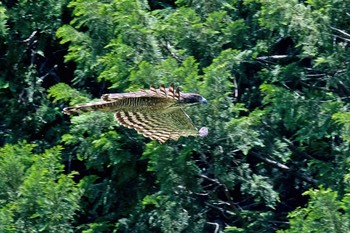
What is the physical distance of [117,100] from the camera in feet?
24.7

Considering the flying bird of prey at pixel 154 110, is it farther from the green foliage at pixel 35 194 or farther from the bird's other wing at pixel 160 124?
the green foliage at pixel 35 194

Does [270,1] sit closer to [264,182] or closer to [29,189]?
[264,182]

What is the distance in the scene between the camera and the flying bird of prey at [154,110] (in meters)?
7.49

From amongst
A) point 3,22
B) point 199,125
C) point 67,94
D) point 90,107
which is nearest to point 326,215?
point 199,125

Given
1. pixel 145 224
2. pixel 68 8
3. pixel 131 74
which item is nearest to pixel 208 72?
pixel 131 74

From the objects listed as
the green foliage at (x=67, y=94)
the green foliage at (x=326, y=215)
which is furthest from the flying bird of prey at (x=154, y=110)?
the green foliage at (x=326, y=215)

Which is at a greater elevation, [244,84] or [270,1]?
[270,1]

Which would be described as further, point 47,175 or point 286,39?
→ point 286,39

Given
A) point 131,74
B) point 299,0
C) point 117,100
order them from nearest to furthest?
point 117,100 → point 131,74 → point 299,0

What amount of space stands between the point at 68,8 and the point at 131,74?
54.5 inches

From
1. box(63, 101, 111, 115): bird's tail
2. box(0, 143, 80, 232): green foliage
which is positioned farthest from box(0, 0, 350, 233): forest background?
box(63, 101, 111, 115): bird's tail

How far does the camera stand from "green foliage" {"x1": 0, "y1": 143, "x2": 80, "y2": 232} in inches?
313

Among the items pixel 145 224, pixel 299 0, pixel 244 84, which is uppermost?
pixel 299 0

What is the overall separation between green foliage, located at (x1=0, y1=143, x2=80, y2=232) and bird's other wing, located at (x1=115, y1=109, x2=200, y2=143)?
2.02 ft
